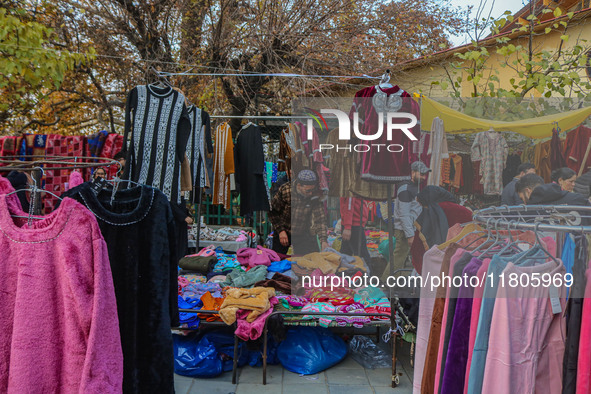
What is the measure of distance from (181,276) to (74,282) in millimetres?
2826

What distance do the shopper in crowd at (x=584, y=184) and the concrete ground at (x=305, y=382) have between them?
240cm

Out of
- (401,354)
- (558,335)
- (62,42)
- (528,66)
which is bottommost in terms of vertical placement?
(401,354)

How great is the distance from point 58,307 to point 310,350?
256 centimetres

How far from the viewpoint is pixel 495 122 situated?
13.9ft

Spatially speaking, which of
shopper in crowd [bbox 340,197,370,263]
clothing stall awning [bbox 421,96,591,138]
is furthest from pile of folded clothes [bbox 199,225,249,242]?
clothing stall awning [bbox 421,96,591,138]

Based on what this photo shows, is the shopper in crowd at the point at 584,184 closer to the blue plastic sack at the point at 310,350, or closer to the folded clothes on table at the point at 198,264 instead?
the blue plastic sack at the point at 310,350

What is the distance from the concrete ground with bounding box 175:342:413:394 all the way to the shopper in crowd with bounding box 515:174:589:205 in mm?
2016

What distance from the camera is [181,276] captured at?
4.47 meters

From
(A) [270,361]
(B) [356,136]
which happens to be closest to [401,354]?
(A) [270,361]

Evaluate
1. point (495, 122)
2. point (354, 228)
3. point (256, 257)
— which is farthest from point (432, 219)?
point (256, 257)

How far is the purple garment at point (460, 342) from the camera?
1896 millimetres

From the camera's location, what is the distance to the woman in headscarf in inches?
153

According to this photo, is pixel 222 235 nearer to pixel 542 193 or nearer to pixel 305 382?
pixel 305 382

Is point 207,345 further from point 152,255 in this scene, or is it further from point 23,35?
point 23,35
